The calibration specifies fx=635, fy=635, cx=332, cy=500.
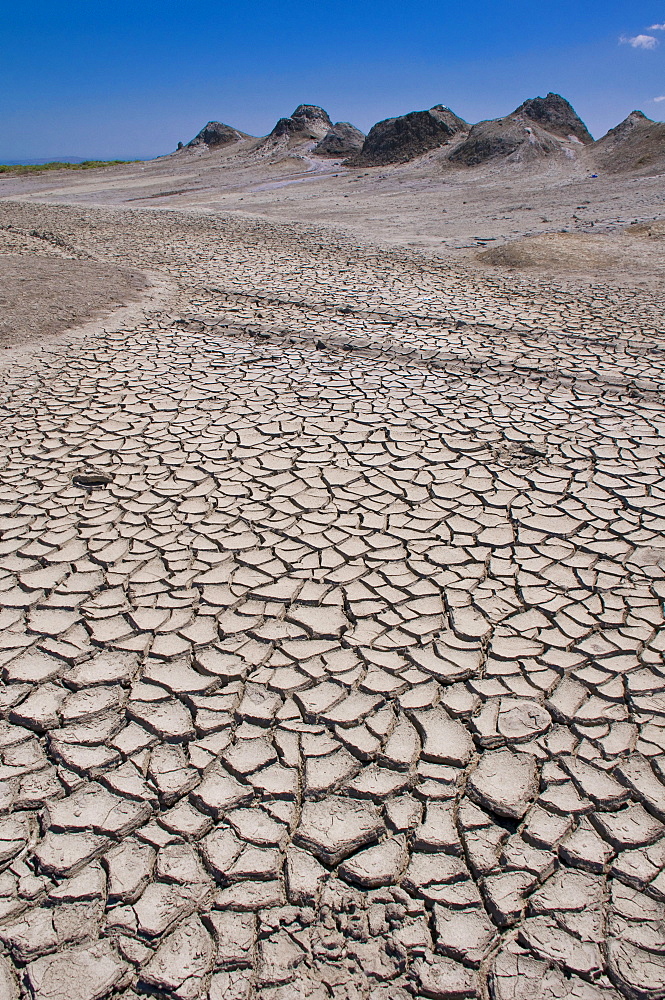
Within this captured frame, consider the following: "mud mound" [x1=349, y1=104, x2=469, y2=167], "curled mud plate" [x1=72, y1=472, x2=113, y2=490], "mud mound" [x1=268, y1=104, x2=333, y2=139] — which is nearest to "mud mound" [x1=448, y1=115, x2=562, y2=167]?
"mud mound" [x1=349, y1=104, x2=469, y2=167]

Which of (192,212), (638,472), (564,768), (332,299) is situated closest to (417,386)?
(638,472)

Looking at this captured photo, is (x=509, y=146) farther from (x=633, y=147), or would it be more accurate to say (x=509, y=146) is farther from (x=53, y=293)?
(x=53, y=293)

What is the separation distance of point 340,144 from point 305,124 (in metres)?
4.17

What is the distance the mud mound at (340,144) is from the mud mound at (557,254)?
69.9 feet

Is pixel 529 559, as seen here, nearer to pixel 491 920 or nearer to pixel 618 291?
pixel 491 920

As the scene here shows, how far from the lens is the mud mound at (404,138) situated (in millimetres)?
24891

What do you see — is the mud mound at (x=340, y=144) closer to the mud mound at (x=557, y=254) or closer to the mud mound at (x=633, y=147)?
the mud mound at (x=633, y=147)

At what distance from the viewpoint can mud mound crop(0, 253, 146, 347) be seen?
20.7 feet

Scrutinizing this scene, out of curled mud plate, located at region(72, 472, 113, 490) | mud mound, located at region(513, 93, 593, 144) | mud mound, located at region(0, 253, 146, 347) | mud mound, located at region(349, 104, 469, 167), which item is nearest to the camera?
curled mud plate, located at region(72, 472, 113, 490)

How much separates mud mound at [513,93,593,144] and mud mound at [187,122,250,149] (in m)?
15.7

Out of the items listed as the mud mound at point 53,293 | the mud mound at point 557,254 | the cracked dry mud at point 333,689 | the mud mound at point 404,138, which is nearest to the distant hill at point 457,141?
the mud mound at point 404,138

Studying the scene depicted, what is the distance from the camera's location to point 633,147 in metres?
19.8

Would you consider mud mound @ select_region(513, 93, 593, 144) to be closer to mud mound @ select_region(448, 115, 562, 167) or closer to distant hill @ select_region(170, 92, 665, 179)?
distant hill @ select_region(170, 92, 665, 179)

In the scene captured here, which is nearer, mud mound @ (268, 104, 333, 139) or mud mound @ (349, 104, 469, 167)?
mud mound @ (349, 104, 469, 167)
